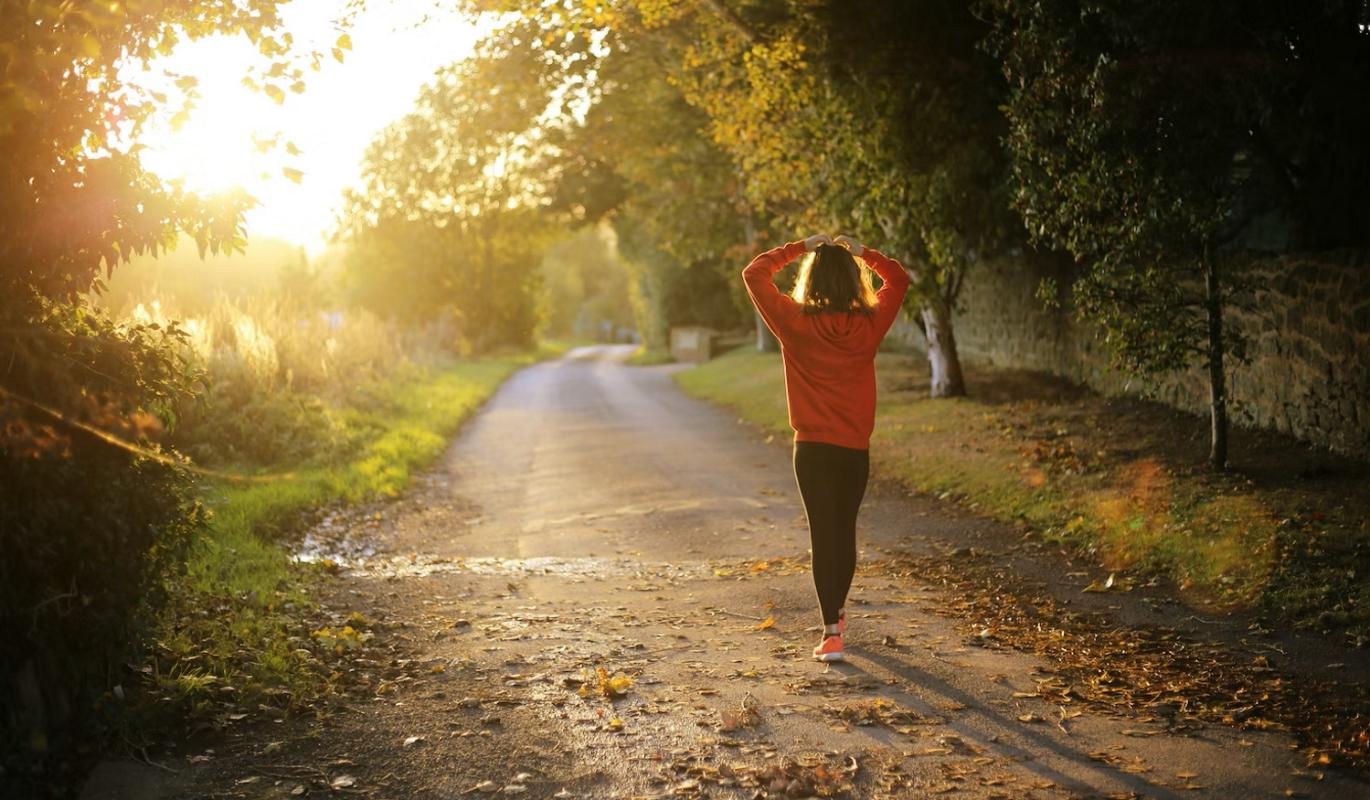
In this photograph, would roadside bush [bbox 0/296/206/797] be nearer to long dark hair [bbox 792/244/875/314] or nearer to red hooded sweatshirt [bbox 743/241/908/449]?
red hooded sweatshirt [bbox 743/241/908/449]

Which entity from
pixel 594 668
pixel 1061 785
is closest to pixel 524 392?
pixel 594 668

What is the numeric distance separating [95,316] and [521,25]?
1432 centimetres

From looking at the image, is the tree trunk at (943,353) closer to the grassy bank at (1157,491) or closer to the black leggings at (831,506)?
the grassy bank at (1157,491)

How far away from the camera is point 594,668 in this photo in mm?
6676

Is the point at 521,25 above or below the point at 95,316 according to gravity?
above

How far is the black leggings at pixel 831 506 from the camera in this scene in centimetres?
673

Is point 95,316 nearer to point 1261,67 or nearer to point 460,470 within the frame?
point 1261,67

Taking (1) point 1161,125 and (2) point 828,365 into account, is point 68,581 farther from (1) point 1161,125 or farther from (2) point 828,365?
(1) point 1161,125

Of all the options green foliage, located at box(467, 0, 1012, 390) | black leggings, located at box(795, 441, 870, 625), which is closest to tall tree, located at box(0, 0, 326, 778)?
black leggings, located at box(795, 441, 870, 625)

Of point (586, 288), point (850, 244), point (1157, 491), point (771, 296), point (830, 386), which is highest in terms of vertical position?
point (586, 288)

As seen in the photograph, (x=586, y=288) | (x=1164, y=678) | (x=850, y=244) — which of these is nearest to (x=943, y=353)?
(x=850, y=244)

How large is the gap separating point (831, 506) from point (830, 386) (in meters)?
0.67

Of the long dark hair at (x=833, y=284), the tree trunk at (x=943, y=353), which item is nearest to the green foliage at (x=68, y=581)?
the long dark hair at (x=833, y=284)

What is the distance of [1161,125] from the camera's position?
1051 centimetres
